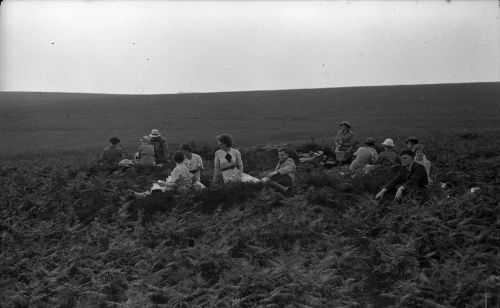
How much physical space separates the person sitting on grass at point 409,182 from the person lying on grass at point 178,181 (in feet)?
15.0

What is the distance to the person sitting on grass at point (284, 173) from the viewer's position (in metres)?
14.6

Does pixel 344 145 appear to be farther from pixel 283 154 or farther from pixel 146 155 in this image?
pixel 146 155

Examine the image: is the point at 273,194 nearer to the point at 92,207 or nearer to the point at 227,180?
the point at 227,180

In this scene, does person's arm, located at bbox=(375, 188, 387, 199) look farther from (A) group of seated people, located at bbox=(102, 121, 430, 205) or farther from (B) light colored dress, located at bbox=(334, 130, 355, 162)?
(B) light colored dress, located at bbox=(334, 130, 355, 162)

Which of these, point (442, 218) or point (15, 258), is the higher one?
point (442, 218)

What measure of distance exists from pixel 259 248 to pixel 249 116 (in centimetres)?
3930

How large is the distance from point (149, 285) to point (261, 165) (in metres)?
12.3

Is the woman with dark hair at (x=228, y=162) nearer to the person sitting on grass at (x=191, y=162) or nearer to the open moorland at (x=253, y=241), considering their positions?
the person sitting on grass at (x=191, y=162)

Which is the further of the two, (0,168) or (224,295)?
(0,168)

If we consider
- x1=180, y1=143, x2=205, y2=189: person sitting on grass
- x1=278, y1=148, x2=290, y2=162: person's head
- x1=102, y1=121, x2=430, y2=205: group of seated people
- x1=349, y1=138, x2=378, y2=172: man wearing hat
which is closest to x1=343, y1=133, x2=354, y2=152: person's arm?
x1=102, y1=121, x2=430, y2=205: group of seated people

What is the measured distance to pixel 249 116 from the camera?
1938 inches

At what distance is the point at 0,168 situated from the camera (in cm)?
2317

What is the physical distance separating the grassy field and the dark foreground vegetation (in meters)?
17.4

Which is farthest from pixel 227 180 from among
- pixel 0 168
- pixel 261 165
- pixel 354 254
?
pixel 0 168
